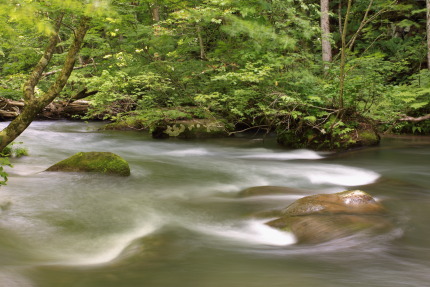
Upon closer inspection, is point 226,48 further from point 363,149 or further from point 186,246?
point 186,246

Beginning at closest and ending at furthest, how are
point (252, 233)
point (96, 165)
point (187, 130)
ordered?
point (252, 233) < point (96, 165) < point (187, 130)

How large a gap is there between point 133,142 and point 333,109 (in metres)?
6.74

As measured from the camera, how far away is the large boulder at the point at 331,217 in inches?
173

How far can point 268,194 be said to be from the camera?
6445 millimetres

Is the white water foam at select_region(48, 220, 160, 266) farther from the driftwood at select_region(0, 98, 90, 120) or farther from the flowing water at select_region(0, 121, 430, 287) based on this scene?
the driftwood at select_region(0, 98, 90, 120)

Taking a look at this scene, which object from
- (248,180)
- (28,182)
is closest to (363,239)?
(248,180)

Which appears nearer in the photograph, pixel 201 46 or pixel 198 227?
pixel 198 227

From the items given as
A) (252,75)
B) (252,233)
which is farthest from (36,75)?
(252,75)

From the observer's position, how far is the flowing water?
347cm

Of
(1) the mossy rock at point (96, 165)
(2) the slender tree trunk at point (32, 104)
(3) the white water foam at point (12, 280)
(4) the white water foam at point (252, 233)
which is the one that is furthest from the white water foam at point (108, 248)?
(1) the mossy rock at point (96, 165)

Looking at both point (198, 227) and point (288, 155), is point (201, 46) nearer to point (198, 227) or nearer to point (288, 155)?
point (288, 155)

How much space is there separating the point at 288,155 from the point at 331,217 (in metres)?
6.00

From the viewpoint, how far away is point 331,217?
15.3 ft

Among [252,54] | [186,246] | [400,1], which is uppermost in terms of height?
[400,1]
